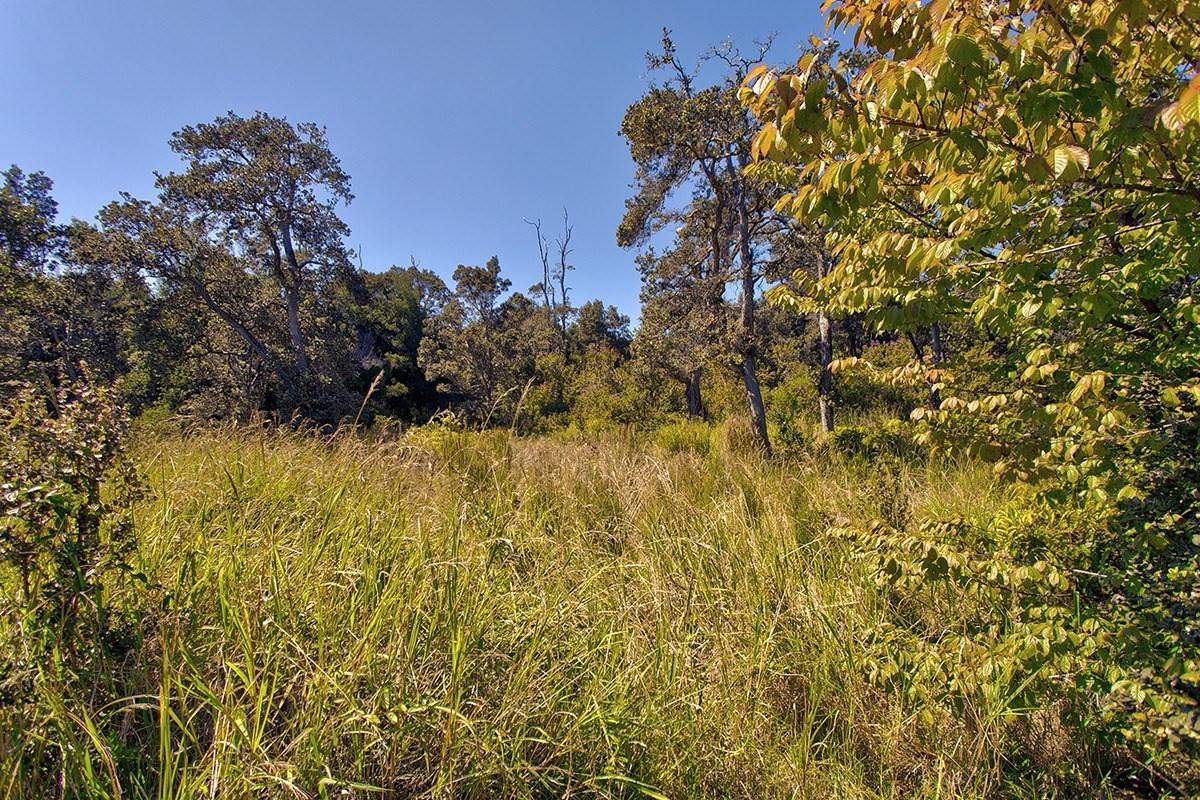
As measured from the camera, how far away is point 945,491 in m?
3.62

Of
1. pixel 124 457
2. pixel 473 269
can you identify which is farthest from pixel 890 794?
pixel 473 269

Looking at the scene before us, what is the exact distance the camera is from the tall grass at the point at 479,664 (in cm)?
114

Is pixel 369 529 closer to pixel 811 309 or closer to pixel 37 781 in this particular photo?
pixel 37 781

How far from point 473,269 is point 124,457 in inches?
735

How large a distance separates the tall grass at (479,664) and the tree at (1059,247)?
571 mm

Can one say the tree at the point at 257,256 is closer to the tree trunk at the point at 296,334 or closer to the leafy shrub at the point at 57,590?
the tree trunk at the point at 296,334

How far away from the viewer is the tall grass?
1.14 metres

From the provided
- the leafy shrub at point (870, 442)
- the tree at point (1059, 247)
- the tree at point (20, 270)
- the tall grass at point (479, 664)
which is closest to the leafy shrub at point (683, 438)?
the leafy shrub at point (870, 442)

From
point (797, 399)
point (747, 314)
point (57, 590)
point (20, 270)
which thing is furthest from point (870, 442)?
point (20, 270)

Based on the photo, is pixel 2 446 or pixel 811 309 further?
pixel 811 309

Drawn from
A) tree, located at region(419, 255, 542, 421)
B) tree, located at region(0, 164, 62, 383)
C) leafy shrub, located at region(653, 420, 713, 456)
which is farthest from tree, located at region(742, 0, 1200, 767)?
tree, located at region(419, 255, 542, 421)

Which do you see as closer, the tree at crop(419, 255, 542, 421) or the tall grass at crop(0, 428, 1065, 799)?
the tall grass at crop(0, 428, 1065, 799)

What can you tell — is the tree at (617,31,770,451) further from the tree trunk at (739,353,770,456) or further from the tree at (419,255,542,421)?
the tree at (419,255,542,421)

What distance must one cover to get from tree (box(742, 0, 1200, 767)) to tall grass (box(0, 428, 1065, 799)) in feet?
1.87
